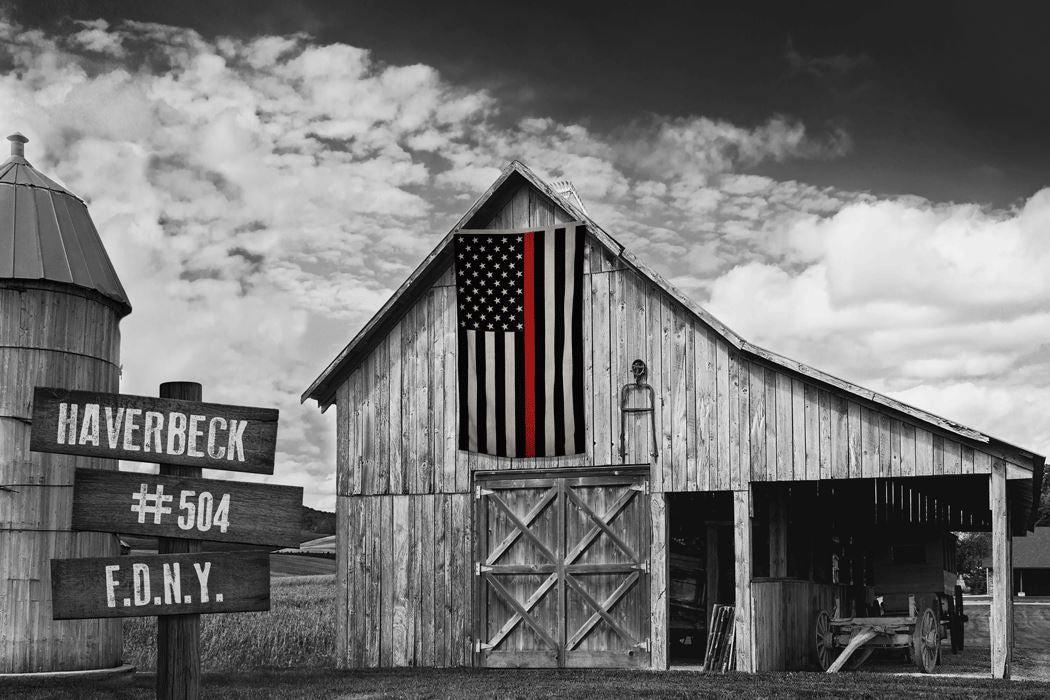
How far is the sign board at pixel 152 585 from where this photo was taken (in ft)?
24.2

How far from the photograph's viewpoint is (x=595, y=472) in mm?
17453

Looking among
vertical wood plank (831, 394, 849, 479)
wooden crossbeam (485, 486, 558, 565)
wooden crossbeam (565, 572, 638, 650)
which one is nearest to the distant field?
wooden crossbeam (485, 486, 558, 565)

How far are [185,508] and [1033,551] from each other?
69.0 meters

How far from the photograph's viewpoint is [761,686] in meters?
13.6

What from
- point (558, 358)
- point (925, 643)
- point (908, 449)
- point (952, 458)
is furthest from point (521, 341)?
point (925, 643)

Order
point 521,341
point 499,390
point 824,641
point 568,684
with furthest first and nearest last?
point 824,641 < point 499,390 < point 521,341 < point 568,684

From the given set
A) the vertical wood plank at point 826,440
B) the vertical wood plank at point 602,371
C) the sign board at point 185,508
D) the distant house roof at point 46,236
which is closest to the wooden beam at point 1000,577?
the vertical wood plank at point 826,440

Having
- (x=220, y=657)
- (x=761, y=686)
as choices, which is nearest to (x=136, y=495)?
(x=761, y=686)

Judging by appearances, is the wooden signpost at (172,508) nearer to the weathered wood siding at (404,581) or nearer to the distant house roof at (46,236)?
the distant house roof at (46,236)

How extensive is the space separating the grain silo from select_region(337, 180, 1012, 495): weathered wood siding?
3991 millimetres

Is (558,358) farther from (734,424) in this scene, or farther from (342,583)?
(342,583)

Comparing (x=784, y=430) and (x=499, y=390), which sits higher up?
(x=499, y=390)

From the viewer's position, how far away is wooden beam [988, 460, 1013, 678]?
597 inches

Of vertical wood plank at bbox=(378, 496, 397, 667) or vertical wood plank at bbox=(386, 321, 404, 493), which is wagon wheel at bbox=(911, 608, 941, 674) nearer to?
vertical wood plank at bbox=(378, 496, 397, 667)
